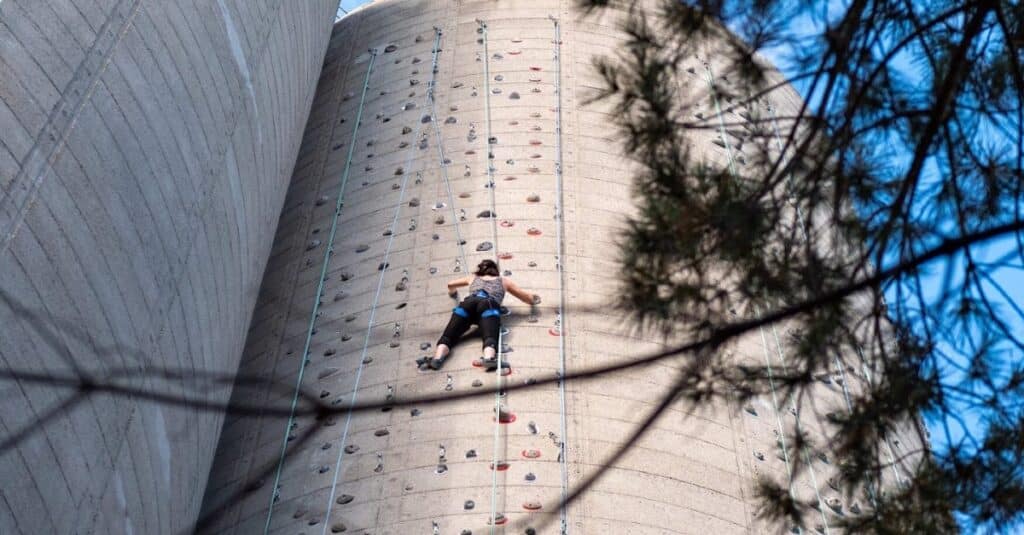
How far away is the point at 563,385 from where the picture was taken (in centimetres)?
1452

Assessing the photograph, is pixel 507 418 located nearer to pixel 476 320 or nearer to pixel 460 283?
pixel 476 320

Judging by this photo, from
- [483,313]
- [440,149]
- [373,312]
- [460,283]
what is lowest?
[483,313]

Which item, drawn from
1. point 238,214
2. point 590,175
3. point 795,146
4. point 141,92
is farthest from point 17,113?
point 590,175

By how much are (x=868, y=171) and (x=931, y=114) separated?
342 millimetres

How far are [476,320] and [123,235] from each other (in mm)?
3939

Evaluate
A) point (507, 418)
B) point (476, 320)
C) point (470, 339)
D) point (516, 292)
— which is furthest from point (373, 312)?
point (507, 418)

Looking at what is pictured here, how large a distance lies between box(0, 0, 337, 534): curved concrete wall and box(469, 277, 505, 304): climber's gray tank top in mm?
2270

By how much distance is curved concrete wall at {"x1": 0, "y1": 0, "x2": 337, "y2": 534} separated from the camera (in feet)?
33.9

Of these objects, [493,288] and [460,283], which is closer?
[493,288]

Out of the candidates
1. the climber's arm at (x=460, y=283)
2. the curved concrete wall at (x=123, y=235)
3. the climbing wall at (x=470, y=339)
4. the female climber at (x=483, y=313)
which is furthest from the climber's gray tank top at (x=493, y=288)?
the curved concrete wall at (x=123, y=235)

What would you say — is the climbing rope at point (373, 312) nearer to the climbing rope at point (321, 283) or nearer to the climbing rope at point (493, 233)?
the climbing rope at point (321, 283)

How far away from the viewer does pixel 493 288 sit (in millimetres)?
14711

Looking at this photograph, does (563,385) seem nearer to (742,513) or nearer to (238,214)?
(742,513)

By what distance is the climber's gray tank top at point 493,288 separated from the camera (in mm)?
14695
